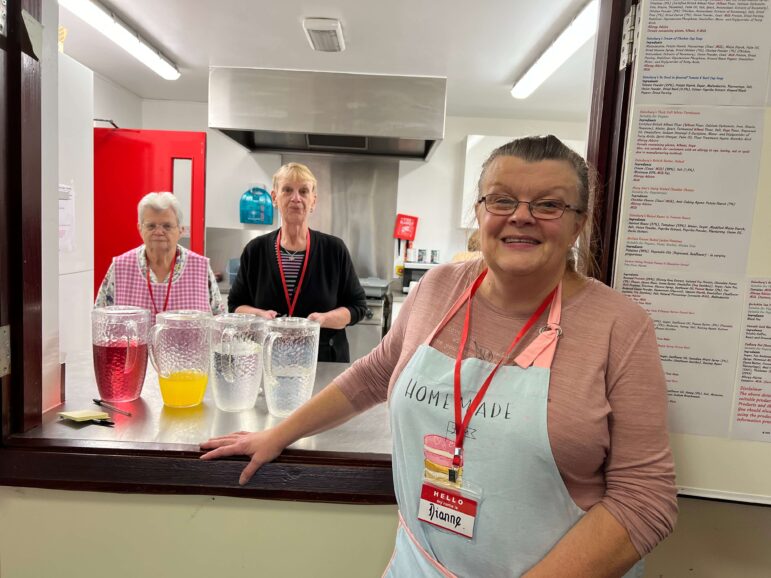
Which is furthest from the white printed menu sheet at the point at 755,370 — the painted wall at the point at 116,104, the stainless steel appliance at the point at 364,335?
the painted wall at the point at 116,104

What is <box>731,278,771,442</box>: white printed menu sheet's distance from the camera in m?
0.86

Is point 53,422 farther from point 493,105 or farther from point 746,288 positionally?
point 493,105

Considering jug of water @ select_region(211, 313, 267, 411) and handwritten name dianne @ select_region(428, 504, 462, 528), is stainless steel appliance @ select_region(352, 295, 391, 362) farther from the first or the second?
handwritten name dianne @ select_region(428, 504, 462, 528)

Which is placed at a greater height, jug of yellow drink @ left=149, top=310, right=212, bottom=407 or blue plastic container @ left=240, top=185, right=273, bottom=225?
blue plastic container @ left=240, top=185, right=273, bottom=225

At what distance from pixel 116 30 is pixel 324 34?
3.77ft

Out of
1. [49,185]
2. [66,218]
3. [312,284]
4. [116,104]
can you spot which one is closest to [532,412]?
[49,185]

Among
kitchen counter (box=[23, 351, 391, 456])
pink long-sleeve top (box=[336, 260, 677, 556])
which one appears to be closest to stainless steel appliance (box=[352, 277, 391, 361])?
kitchen counter (box=[23, 351, 391, 456])

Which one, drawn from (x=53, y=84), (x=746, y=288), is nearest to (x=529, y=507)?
(x=746, y=288)

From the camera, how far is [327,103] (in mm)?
2805

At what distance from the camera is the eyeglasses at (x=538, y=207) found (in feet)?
2.45

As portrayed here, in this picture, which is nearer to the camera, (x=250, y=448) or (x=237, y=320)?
(x=250, y=448)

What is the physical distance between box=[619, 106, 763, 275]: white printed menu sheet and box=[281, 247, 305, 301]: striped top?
1429 mm

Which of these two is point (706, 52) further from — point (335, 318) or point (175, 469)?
point (335, 318)

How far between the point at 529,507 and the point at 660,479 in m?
0.18
